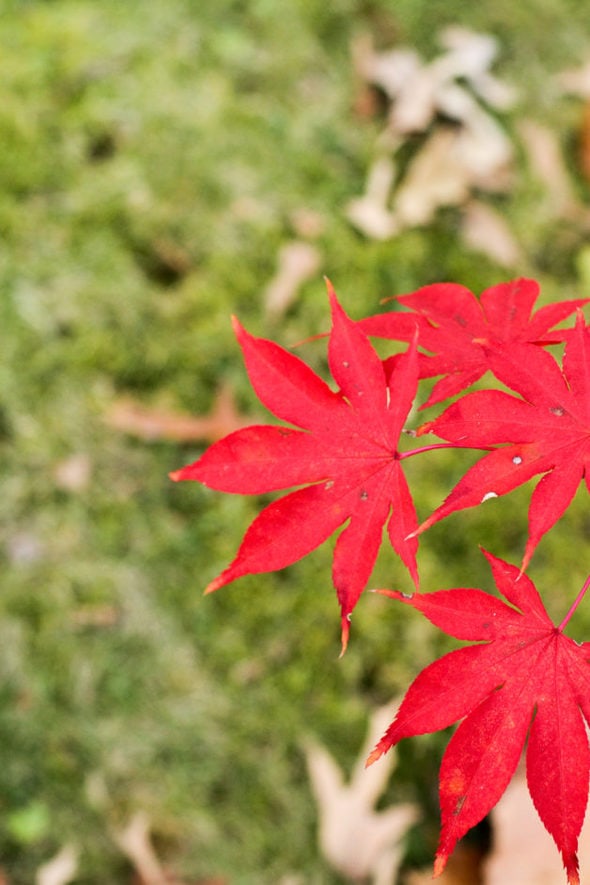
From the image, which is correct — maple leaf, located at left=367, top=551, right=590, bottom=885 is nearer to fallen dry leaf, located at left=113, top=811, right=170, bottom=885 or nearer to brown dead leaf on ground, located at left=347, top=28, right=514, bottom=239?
fallen dry leaf, located at left=113, top=811, right=170, bottom=885

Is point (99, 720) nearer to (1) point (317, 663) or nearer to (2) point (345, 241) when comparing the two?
(1) point (317, 663)

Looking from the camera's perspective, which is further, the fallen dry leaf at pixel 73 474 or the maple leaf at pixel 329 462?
the fallen dry leaf at pixel 73 474

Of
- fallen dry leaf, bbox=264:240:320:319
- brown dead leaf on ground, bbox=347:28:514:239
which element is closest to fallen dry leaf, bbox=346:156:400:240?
brown dead leaf on ground, bbox=347:28:514:239

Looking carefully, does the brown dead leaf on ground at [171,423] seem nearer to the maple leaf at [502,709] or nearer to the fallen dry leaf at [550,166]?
the fallen dry leaf at [550,166]

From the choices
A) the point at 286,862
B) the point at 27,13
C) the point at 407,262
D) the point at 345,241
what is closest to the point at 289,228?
the point at 345,241


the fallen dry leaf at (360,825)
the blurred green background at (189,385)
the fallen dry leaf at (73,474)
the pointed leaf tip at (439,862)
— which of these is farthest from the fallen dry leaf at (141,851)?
the pointed leaf tip at (439,862)

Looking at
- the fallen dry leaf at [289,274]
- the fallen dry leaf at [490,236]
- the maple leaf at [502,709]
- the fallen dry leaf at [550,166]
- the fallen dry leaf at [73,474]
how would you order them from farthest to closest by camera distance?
the fallen dry leaf at [550,166], the fallen dry leaf at [490,236], the fallen dry leaf at [289,274], the fallen dry leaf at [73,474], the maple leaf at [502,709]

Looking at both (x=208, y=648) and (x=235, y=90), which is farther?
(x=235, y=90)

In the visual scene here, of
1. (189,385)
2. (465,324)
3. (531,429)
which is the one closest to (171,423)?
(189,385)

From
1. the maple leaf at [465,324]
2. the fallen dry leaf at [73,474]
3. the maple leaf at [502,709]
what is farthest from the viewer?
the fallen dry leaf at [73,474]
